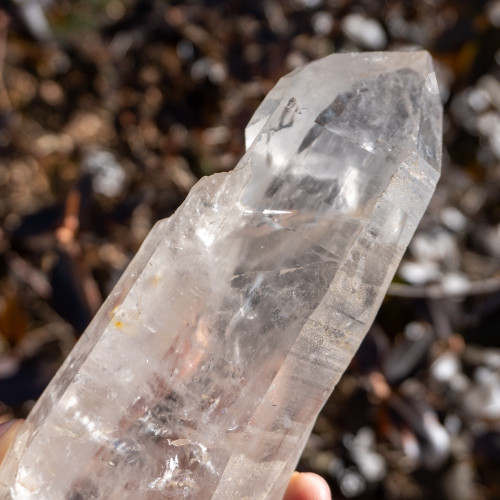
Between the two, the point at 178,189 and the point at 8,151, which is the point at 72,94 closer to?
the point at 8,151

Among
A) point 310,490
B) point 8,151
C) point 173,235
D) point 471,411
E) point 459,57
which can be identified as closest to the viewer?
point 173,235

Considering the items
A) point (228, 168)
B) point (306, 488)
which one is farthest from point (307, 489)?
point (228, 168)

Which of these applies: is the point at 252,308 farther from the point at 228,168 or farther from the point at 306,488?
the point at 228,168

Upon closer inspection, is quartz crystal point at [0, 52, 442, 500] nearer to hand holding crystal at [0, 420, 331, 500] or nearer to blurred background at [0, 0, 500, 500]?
hand holding crystal at [0, 420, 331, 500]

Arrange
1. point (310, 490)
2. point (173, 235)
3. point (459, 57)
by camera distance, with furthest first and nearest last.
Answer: point (459, 57)
point (310, 490)
point (173, 235)

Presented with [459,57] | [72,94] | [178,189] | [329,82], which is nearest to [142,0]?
[72,94]

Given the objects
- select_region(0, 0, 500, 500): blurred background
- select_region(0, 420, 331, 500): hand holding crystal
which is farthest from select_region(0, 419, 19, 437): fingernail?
select_region(0, 0, 500, 500): blurred background

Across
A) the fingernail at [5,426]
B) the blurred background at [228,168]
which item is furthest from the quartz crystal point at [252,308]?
the blurred background at [228,168]
